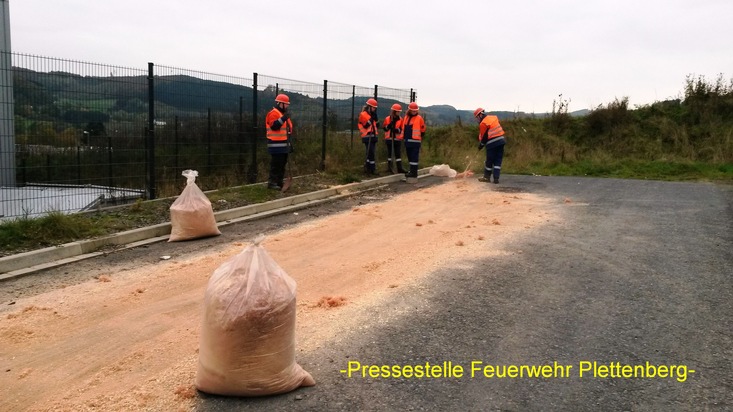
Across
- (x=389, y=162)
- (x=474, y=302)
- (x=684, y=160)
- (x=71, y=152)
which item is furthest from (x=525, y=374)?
(x=684, y=160)

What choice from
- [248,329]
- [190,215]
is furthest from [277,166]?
[248,329]

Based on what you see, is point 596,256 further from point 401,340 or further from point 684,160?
point 684,160

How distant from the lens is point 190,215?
309 inches

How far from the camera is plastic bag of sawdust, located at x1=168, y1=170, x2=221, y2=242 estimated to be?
7.83 m

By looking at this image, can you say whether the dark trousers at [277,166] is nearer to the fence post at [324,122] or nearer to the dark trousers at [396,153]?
the fence post at [324,122]

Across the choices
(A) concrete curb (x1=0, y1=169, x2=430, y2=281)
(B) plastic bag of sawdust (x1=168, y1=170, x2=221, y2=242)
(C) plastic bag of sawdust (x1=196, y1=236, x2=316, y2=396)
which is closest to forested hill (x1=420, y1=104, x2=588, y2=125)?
(A) concrete curb (x1=0, y1=169, x2=430, y2=281)

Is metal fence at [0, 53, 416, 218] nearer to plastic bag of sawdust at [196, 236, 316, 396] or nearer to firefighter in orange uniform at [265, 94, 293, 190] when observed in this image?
firefighter in orange uniform at [265, 94, 293, 190]

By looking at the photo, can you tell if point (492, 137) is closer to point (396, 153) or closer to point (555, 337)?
point (396, 153)

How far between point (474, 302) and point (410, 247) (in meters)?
2.27

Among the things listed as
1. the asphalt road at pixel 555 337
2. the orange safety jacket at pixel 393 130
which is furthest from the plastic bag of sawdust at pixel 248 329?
the orange safety jacket at pixel 393 130

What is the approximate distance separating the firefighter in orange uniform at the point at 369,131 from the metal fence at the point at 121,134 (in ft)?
4.80

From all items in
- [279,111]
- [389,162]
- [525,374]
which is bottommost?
[525,374]

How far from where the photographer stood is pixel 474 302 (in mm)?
5289

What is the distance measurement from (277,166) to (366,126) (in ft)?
13.2
